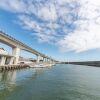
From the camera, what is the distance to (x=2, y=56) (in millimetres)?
67875

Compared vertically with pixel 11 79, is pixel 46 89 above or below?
below

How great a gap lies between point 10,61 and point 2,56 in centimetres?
1066

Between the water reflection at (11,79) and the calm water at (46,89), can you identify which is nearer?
the calm water at (46,89)

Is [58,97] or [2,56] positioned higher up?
[2,56]

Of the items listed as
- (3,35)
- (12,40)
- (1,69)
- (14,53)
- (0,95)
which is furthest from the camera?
(14,53)

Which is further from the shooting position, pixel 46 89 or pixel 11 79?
pixel 11 79

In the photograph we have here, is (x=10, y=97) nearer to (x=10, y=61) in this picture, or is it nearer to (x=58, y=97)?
→ (x=58, y=97)

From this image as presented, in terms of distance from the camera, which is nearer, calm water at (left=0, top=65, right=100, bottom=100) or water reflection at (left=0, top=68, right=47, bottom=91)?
calm water at (left=0, top=65, right=100, bottom=100)

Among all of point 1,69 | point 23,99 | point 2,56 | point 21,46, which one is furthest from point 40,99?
point 21,46

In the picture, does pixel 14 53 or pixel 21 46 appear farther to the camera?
pixel 21 46

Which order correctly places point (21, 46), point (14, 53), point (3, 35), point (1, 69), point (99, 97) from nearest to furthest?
1. point (99, 97)
2. point (1, 69)
3. point (3, 35)
4. point (14, 53)
5. point (21, 46)

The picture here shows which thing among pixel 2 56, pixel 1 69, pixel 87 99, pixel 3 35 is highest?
pixel 3 35

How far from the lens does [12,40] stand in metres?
76.8

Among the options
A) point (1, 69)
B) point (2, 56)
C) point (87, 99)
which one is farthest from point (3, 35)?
point (87, 99)
